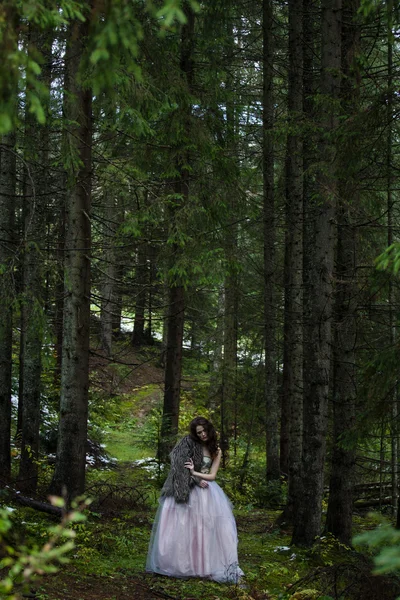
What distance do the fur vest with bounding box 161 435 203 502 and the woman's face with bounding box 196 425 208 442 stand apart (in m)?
0.10

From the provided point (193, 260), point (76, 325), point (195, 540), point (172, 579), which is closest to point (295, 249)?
point (193, 260)

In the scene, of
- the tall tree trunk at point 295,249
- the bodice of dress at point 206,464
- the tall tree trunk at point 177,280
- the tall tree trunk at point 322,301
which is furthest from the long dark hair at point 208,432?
the tall tree trunk at point 177,280

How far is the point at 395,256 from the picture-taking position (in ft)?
14.8

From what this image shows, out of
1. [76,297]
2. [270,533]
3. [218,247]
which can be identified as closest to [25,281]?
[76,297]

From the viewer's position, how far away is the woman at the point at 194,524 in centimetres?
733

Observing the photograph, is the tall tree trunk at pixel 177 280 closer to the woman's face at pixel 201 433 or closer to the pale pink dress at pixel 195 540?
the woman's face at pixel 201 433

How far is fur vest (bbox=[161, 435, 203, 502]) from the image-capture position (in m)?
7.65

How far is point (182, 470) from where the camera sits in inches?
305

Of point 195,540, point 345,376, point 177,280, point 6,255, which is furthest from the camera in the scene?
point 177,280

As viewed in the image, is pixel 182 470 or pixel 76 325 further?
pixel 76 325

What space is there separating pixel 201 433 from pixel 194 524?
1.16 metres

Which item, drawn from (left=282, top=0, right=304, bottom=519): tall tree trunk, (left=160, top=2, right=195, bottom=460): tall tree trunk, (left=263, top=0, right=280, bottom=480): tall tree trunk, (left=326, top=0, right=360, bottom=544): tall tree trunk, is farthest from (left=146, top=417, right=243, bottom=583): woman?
(left=263, top=0, right=280, bottom=480): tall tree trunk

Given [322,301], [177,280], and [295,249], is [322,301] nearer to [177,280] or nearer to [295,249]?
[295,249]

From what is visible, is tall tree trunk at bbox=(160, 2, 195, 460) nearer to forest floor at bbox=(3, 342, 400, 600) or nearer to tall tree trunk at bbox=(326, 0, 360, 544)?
forest floor at bbox=(3, 342, 400, 600)
